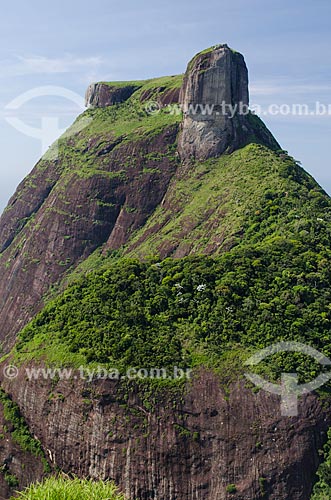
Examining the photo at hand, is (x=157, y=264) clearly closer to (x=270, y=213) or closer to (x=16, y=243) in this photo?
(x=270, y=213)

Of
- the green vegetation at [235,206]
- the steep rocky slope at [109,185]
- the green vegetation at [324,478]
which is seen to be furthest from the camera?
the steep rocky slope at [109,185]

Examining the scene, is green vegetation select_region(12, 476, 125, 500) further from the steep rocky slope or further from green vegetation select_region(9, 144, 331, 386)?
the steep rocky slope

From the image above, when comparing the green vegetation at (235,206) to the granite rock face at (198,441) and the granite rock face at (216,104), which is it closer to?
the granite rock face at (216,104)

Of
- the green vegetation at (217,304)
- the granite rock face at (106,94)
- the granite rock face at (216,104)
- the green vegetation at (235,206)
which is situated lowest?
the green vegetation at (217,304)

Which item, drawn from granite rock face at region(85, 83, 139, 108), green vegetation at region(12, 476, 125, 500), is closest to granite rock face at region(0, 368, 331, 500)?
green vegetation at region(12, 476, 125, 500)

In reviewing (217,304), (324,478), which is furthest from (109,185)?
(324,478)

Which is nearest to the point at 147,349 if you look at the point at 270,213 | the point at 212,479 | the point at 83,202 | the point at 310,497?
the point at 212,479

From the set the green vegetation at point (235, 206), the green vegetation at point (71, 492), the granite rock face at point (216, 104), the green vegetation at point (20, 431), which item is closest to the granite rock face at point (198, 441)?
the green vegetation at point (20, 431)
